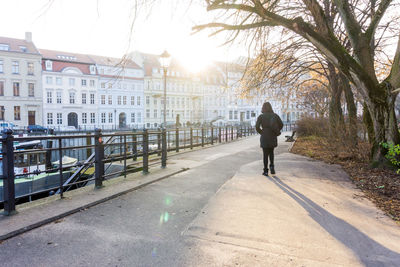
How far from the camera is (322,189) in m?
6.09

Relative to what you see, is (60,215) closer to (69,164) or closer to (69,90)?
(69,164)

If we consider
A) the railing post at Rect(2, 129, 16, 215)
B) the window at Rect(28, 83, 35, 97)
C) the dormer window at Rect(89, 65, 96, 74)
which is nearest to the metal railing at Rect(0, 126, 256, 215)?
the railing post at Rect(2, 129, 16, 215)

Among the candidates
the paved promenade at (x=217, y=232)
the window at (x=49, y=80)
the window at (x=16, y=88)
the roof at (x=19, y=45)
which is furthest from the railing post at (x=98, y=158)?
the window at (x=49, y=80)

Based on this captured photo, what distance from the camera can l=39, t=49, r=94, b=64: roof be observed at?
2189 inches

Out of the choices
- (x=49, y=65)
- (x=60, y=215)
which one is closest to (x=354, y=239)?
(x=60, y=215)

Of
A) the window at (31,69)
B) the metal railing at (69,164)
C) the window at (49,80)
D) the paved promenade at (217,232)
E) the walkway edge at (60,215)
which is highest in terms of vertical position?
the window at (31,69)

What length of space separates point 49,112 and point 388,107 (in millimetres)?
57480

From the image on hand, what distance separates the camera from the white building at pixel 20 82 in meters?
49.5

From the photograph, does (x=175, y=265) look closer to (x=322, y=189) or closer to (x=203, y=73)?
(x=322, y=189)

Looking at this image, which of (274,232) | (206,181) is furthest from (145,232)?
(206,181)

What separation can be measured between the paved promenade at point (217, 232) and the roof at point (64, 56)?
58.6 meters

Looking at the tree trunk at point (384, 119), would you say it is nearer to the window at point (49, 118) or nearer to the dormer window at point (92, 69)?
the window at point (49, 118)

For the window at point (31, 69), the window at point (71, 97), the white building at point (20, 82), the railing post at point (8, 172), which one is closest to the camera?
the railing post at point (8, 172)

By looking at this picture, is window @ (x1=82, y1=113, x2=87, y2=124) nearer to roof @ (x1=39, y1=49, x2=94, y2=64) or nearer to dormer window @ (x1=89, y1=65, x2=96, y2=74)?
dormer window @ (x1=89, y1=65, x2=96, y2=74)
